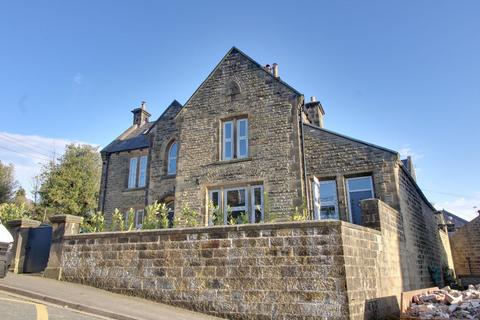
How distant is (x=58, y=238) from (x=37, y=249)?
1.38m

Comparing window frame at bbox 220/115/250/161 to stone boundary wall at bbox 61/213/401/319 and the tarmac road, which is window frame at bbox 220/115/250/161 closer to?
stone boundary wall at bbox 61/213/401/319

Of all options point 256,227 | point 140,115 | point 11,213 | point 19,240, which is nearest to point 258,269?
point 256,227

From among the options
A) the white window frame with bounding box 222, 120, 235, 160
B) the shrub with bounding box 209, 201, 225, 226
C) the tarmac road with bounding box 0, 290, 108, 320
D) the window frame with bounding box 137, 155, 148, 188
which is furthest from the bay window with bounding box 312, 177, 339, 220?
the window frame with bounding box 137, 155, 148, 188

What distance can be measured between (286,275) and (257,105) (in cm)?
854

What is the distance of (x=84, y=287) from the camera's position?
9.77 m

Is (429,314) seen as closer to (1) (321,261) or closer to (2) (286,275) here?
(1) (321,261)

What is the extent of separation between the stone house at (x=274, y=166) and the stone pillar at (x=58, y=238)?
4.82 meters

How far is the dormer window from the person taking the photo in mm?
15008

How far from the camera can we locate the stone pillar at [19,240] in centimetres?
1177

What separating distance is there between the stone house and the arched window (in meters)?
1.22

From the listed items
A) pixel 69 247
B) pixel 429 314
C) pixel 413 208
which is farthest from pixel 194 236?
pixel 413 208

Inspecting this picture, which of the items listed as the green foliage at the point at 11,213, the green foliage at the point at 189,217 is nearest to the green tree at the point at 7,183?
the green foliage at the point at 11,213

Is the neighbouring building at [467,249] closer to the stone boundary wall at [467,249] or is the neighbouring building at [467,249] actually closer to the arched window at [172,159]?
the stone boundary wall at [467,249]

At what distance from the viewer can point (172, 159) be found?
1891 centimetres
